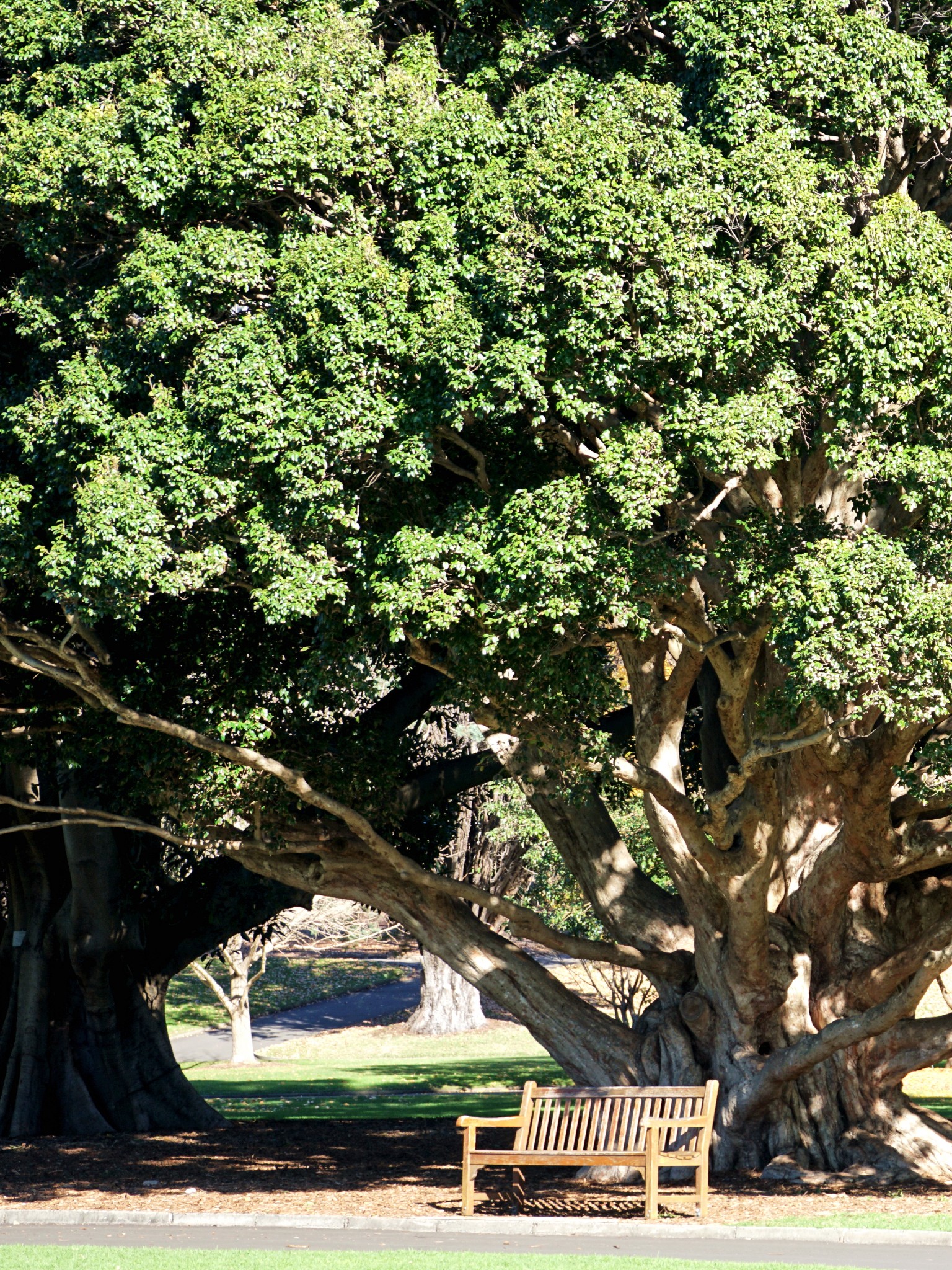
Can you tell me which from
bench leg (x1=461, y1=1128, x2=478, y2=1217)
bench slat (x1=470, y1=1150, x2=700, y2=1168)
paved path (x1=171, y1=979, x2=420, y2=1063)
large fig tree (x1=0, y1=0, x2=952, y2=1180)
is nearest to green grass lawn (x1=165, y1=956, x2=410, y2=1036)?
paved path (x1=171, y1=979, x2=420, y2=1063)

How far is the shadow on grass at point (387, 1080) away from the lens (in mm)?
23938

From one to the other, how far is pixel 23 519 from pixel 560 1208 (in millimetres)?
6513

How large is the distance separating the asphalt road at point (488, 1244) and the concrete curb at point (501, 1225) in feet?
0.24

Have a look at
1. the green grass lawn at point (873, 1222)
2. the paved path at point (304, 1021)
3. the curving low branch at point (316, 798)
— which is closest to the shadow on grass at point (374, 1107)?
the curving low branch at point (316, 798)

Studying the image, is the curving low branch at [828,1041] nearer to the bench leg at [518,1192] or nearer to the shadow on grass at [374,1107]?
the bench leg at [518,1192]

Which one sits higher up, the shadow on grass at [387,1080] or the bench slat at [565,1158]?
the bench slat at [565,1158]

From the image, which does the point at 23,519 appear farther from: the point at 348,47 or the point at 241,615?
the point at 348,47

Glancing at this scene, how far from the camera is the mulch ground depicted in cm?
1013

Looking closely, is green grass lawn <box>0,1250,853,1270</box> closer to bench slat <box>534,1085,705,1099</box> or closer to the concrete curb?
the concrete curb

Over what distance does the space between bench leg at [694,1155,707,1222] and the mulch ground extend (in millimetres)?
86

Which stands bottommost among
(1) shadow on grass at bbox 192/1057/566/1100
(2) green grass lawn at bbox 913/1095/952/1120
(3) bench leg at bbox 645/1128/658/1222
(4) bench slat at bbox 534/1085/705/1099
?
(1) shadow on grass at bbox 192/1057/566/1100

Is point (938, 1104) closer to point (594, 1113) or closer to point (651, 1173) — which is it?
point (594, 1113)

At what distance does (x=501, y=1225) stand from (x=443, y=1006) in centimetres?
2508

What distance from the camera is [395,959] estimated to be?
51281mm
